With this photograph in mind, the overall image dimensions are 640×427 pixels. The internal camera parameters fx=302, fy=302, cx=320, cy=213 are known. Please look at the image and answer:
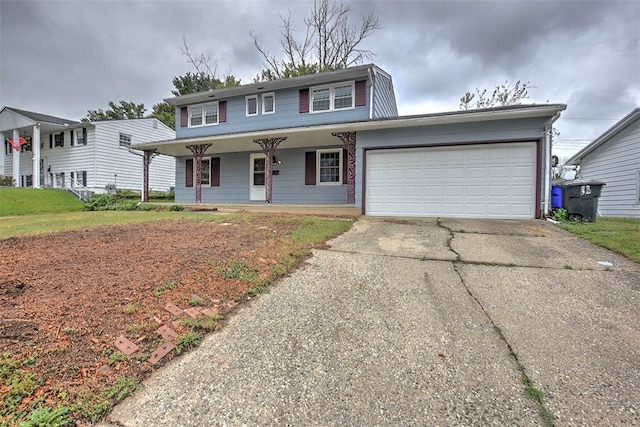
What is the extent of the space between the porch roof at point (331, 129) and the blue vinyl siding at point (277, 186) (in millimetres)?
479

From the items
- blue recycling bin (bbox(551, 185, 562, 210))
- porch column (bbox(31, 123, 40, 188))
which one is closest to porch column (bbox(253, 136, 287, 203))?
blue recycling bin (bbox(551, 185, 562, 210))

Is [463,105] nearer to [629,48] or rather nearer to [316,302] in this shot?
[629,48]

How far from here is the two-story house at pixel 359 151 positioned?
8.79m

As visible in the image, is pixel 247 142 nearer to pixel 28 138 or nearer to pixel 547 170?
pixel 547 170

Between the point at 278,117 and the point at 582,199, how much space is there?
37.6ft

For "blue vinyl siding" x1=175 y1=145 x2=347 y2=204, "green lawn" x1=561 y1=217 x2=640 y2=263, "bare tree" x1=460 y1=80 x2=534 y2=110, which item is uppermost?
"bare tree" x1=460 y1=80 x2=534 y2=110

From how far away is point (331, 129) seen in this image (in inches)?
416

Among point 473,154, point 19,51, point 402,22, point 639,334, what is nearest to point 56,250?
point 639,334

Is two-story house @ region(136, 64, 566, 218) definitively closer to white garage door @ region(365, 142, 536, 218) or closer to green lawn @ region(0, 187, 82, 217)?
white garage door @ region(365, 142, 536, 218)

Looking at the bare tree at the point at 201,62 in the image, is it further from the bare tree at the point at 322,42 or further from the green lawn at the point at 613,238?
the green lawn at the point at 613,238

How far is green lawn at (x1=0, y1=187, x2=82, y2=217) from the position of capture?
13.6 metres

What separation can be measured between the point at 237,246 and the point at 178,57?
25701mm

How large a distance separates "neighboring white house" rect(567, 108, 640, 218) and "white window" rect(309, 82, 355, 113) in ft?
35.6

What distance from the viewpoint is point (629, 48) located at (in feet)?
47.3
